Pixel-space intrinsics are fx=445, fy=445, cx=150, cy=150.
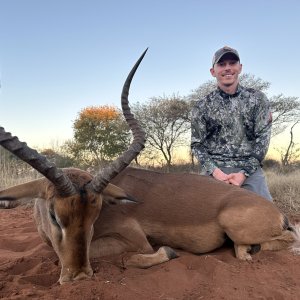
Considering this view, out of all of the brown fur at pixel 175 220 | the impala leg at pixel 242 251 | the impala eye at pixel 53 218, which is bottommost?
the impala leg at pixel 242 251

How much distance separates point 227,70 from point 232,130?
1.05 metres

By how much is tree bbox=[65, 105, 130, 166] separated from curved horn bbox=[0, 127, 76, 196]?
95.4 ft

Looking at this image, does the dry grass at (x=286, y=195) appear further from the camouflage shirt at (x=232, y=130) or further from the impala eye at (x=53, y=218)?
the impala eye at (x=53, y=218)

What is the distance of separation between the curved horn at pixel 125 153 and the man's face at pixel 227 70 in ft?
8.94

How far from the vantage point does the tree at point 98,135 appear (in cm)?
3572

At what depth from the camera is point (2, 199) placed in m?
4.75

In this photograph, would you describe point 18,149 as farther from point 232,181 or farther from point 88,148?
point 88,148

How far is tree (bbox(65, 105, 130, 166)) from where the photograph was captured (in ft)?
117

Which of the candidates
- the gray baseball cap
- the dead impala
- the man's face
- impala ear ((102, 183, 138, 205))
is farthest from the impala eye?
the gray baseball cap

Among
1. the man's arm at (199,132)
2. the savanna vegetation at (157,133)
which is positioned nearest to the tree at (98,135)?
the savanna vegetation at (157,133)

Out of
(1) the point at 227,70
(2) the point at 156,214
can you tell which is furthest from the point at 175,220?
(1) the point at 227,70

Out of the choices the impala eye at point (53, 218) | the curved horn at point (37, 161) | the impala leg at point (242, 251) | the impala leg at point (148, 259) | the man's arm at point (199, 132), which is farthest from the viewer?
the man's arm at point (199, 132)

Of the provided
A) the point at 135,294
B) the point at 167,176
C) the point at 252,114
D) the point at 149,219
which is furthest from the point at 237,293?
the point at 252,114

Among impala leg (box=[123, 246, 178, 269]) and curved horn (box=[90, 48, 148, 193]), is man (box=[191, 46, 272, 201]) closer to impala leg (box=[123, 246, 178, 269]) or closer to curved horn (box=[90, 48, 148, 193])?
impala leg (box=[123, 246, 178, 269])
